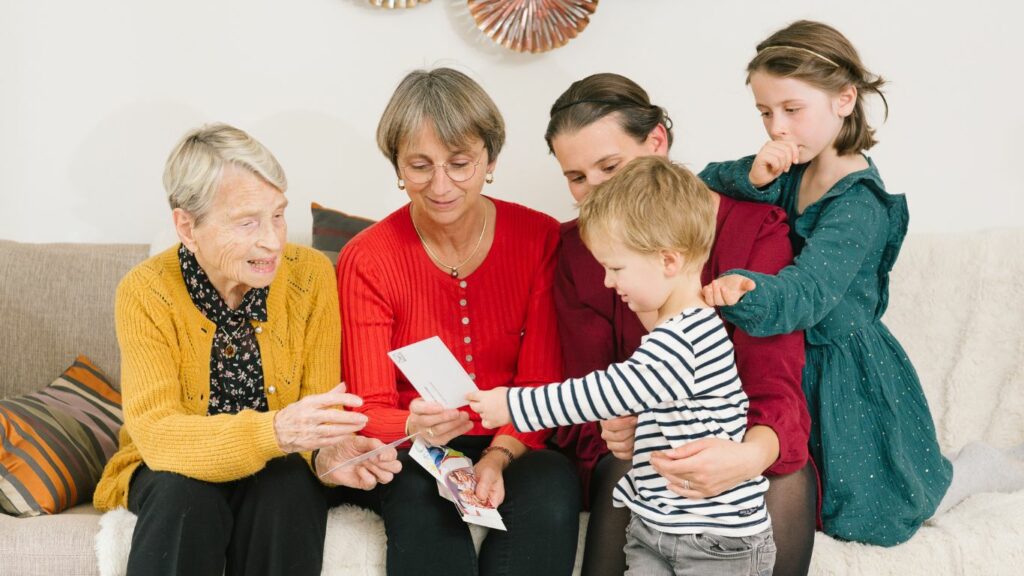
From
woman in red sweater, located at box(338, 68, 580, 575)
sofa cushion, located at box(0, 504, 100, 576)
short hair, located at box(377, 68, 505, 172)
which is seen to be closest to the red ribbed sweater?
woman in red sweater, located at box(338, 68, 580, 575)

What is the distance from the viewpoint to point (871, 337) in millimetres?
2014

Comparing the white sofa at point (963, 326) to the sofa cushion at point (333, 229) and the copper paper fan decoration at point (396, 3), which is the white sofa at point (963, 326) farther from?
the copper paper fan decoration at point (396, 3)

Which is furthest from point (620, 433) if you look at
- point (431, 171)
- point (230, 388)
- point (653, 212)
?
point (230, 388)

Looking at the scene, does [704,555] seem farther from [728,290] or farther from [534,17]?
[534,17]

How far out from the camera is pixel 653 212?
160 cm

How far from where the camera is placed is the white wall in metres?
2.68

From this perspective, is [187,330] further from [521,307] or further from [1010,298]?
[1010,298]

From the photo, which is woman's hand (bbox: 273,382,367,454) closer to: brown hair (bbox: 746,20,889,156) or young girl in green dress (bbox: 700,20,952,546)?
young girl in green dress (bbox: 700,20,952,546)

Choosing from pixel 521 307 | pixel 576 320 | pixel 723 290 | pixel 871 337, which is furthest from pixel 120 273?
pixel 871 337

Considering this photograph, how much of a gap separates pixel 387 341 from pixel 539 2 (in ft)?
3.74

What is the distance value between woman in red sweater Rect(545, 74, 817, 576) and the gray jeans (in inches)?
3.5

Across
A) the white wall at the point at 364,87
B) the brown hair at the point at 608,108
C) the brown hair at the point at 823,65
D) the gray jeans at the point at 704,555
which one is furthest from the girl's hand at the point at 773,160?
the white wall at the point at 364,87

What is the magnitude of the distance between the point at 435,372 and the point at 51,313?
1.21 metres

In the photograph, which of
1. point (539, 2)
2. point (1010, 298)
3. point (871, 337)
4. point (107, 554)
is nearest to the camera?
point (107, 554)
